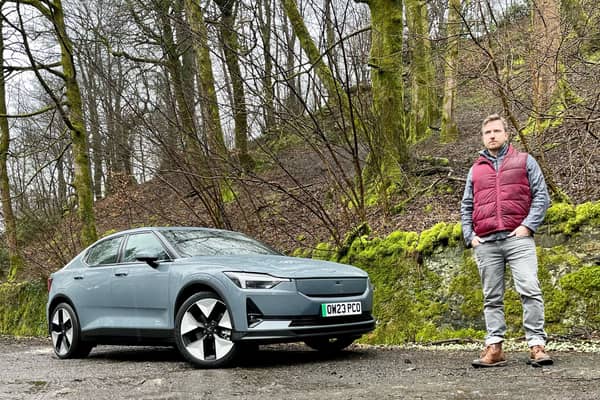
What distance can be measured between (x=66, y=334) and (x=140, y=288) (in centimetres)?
177

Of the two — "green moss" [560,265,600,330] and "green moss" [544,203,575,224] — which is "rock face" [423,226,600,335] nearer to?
"green moss" [560,265,600,330]

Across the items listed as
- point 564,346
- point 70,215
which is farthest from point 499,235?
point 70,215

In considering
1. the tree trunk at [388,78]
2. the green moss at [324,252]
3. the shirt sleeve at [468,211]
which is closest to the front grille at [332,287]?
the shirt sleeve at [468,211]

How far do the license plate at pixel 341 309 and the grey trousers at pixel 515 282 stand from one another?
1330 millimetres

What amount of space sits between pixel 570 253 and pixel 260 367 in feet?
11.9

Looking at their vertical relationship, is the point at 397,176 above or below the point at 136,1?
below

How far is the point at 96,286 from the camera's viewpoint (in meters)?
7.60

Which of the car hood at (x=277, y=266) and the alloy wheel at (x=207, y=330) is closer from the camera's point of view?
the alloy wheel at (x=207, y=330)

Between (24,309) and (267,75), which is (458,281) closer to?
(267,75)

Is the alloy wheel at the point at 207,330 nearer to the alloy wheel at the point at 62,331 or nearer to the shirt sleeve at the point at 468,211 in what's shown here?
the shirt sleeve at the point at 468,211

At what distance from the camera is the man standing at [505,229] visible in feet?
17.1

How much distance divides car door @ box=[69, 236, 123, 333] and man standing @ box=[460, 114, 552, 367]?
425 cm

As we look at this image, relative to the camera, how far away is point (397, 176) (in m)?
11.1

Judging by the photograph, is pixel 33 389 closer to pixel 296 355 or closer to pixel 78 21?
pixel 296 355
